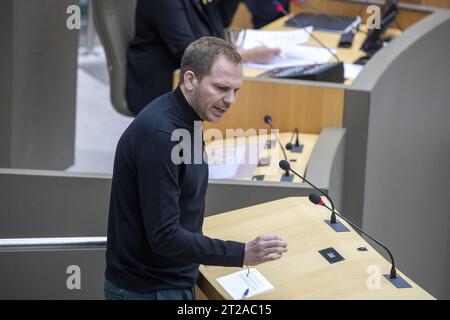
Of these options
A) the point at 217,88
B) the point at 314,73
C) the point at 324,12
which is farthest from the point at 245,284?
the point at 324,12

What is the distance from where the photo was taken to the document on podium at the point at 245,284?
2.53 m

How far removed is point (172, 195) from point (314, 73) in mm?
2139

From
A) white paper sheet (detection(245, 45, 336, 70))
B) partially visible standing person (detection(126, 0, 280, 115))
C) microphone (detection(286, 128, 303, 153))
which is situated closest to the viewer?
microphone (detection(286, 128, 303, 153))

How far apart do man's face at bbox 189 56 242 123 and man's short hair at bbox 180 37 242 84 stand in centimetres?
1

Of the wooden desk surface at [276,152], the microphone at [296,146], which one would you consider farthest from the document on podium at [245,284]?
the microphone at [296,146]

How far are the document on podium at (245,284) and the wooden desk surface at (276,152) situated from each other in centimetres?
119

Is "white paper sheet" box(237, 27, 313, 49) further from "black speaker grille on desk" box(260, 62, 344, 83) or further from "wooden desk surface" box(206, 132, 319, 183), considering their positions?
"wooden desk surface" box(206, 132, 319, 183)

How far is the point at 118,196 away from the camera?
2525 mm

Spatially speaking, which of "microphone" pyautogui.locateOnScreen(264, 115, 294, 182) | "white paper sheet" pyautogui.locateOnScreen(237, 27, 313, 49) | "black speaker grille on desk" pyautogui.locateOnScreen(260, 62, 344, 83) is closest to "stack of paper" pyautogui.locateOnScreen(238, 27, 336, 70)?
"white paper sheet" pyautogui.locateOnScreen(237, 27, 313, 49)

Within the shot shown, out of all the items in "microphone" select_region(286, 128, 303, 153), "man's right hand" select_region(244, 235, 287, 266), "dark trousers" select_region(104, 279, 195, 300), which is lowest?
"dark trousers" select_region(104, 279, 195, 300)

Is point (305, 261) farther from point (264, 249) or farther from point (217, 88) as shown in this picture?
point (217, 88)

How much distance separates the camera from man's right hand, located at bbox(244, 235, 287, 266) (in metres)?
2.46

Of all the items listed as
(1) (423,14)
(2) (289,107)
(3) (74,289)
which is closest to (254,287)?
(3) (74,289)

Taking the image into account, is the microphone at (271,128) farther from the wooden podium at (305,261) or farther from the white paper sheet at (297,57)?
the wooden podium at (305,261)
